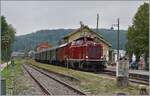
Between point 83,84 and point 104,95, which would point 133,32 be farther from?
point 104,95

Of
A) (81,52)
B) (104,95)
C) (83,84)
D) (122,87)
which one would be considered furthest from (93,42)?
(104,95)

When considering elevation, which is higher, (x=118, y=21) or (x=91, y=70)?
(x=118, y=21)

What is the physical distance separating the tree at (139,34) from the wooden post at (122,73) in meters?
39.1

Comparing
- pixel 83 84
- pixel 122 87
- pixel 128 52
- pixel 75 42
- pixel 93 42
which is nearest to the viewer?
pixel 122 87

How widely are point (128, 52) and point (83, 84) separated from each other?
42.9m

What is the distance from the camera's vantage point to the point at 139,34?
64.1 meters

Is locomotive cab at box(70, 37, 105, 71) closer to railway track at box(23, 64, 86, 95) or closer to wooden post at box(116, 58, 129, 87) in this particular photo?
railway track at box(23, 64, 86, 95)

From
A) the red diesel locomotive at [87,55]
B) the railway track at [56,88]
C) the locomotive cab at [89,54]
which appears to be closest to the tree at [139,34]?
the red diesel locomotive at [87,55]

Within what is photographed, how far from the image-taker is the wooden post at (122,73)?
71.3 feet

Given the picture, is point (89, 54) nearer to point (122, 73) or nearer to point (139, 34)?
point (122, 73)

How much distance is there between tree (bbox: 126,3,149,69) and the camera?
62466 millimetres

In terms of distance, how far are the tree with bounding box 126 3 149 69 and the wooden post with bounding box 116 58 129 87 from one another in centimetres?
3910

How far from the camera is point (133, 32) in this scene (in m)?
64.7

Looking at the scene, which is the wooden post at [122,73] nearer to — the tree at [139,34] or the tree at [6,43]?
the tree at [6,43]
